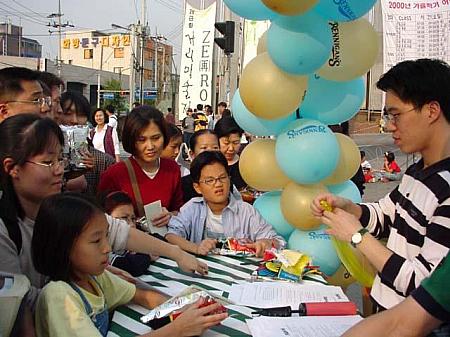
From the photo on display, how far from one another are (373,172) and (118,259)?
33.6ft

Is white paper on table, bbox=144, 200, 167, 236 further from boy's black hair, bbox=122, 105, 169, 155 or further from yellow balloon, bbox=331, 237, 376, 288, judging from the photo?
yellow balloon, bbox=331, 237, 376, 288

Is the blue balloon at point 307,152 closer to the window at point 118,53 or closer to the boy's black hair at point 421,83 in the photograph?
the boy's black hair at point 421,83

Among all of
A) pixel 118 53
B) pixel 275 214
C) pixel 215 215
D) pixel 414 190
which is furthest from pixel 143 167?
pixel 118 53

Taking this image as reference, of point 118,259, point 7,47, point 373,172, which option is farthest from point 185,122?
point 7,47

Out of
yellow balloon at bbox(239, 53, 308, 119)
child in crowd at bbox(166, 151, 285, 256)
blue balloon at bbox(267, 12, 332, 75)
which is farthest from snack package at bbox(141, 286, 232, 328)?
blue balloon at bbox(267, 12, 332, 75)

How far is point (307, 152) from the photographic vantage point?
284cm

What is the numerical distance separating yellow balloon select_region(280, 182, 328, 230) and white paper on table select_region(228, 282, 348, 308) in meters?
0.82

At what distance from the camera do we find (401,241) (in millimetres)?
1738

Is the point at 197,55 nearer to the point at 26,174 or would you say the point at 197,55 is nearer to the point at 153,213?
the point at 153,213

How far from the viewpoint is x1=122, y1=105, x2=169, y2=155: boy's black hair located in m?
3.04

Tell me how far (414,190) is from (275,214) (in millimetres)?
1645

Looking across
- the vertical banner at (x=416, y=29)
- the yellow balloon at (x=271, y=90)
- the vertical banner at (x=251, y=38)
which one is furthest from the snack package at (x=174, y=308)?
the vertical banner at (x=251, y=38)

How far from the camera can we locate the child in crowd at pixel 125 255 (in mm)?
2268

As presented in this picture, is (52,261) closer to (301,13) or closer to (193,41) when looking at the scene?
(301,13)
